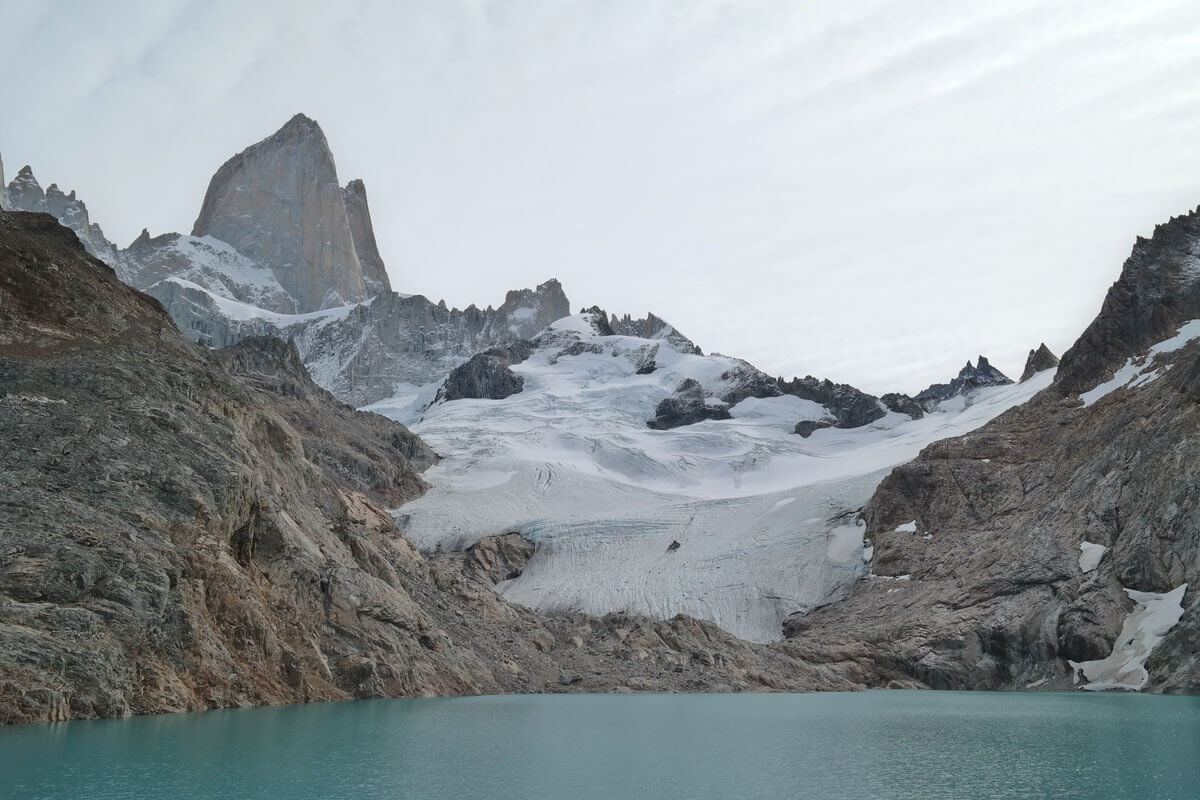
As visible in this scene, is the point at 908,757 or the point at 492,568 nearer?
the point at 908,757

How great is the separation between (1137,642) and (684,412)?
121m

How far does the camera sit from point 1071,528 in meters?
68.4

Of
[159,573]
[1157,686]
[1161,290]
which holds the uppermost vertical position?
[1161,290]

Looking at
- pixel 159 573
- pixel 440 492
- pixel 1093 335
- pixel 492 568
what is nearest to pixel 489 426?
pixel 440 492

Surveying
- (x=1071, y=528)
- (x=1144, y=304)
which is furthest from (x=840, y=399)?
(x=1071, y=528)

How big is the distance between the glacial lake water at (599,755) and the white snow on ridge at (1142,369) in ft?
138

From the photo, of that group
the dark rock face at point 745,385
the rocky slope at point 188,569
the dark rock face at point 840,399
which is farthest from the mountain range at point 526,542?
the dark rock face at point 745,385

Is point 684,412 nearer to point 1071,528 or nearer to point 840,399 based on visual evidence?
point 840,399

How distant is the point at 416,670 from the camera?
51062 millimetres

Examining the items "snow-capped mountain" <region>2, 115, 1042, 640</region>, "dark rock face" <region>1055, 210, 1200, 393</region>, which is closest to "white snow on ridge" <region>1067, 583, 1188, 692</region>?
"snow-capped mountain" <region>2, 115, 1042, 640</region>

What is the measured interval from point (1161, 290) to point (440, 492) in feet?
258

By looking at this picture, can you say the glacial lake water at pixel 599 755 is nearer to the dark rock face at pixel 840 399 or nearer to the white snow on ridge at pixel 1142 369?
the white snow on ridge at pixel 1142 369

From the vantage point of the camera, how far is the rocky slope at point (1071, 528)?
57.9 m

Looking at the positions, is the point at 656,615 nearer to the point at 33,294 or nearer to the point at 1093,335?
the point at 1093,335
